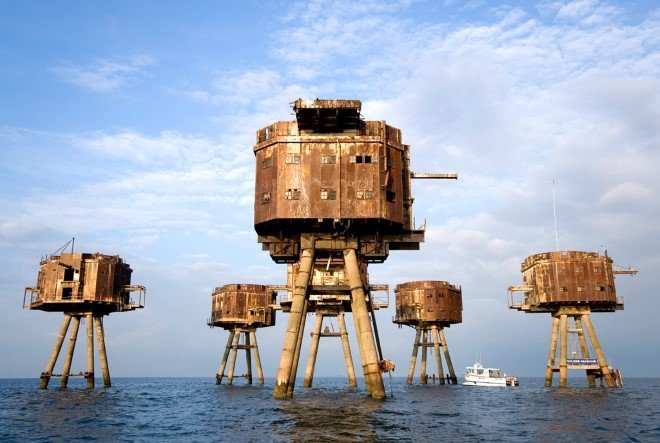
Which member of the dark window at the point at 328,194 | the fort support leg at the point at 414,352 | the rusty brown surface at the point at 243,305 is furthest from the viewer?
the fort support leg at the point at 414,352

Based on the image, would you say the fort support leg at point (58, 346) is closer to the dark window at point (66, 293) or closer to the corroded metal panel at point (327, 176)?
the dark window at point (66, 293)

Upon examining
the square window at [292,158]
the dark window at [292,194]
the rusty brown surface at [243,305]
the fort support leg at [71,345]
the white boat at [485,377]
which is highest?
the square window at [292,158]

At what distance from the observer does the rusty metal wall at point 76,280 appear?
4716cm

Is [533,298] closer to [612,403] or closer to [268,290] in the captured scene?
[612,403]

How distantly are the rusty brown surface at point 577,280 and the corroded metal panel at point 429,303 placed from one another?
1450 centimetres

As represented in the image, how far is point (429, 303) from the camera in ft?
207

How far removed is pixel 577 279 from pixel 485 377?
96.1ft

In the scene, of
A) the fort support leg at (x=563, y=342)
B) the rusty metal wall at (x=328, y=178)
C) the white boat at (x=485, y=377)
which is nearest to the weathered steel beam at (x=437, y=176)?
the rusty metal wall at (x=328, y=178)

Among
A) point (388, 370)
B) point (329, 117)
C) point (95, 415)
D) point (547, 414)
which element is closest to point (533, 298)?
point (547, 414)

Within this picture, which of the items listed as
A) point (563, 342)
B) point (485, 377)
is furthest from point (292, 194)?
point (485, 377)

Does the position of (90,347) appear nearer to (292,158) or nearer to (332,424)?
(292,158)

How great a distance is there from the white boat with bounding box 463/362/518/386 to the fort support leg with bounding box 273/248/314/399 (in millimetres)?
50702

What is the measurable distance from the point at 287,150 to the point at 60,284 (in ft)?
90.4

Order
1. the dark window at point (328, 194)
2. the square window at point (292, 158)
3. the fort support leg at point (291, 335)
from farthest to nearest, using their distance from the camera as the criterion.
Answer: the square window at point (292, 158)
the dark window at point (328, 194)
the fort support leg at point (291, 335)
